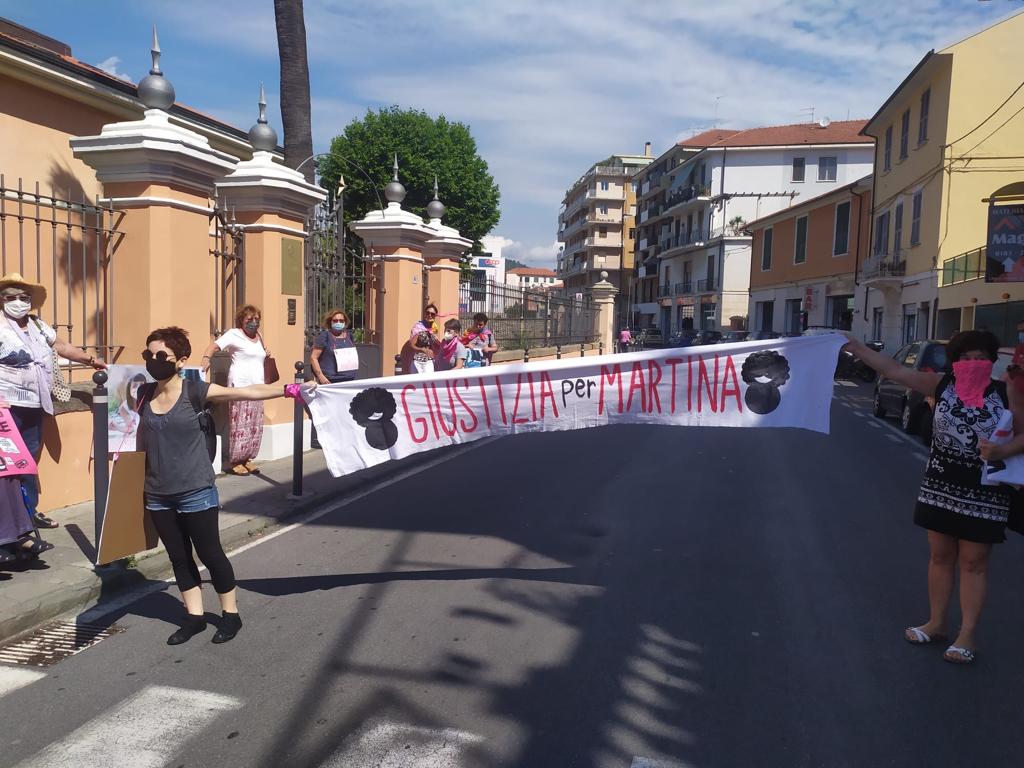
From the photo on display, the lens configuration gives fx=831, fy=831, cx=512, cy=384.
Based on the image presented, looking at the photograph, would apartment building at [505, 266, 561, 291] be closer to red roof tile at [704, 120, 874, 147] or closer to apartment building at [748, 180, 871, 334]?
red roof tile at [704, 120, 874, 147]

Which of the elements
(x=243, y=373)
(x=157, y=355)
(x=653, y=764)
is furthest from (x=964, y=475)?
(x=243, y=373)

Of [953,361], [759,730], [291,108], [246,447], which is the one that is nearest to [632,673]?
[759,730]

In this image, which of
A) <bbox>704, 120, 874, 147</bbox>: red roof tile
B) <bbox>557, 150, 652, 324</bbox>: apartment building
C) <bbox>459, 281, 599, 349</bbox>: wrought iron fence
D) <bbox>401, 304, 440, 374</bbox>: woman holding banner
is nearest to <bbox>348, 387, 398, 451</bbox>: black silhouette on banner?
<bbox>401, 304, 440, 374</bbox>: woman holding banner

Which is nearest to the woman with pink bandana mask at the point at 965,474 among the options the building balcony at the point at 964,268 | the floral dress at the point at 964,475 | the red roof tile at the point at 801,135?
the floral dress at the point at 964,475

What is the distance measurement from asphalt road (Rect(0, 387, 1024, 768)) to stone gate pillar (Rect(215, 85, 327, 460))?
2648 millimetres

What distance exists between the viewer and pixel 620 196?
292 feet

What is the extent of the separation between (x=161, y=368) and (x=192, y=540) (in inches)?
39.7

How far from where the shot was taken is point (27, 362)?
5785 millimetres

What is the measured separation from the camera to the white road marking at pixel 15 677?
408 centimetres

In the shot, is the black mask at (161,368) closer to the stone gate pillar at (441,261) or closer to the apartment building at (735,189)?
the stone gate pillar at (441,261)

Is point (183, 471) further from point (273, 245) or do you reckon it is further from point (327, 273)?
point (327, 273)

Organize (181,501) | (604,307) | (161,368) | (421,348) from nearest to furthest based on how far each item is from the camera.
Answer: (161,368) < (181,501) < (421,348) < (604,307)

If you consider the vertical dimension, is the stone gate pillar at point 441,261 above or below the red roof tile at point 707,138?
below

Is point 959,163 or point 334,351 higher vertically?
point 959,163
